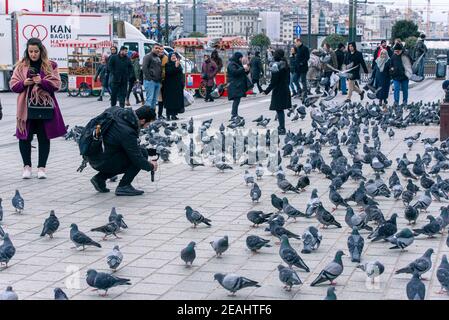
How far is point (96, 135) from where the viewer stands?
965cm

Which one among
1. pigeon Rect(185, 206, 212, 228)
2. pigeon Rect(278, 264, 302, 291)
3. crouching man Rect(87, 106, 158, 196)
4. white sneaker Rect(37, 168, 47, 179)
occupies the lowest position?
white sneaker Rect(37, 168, 47, 179)

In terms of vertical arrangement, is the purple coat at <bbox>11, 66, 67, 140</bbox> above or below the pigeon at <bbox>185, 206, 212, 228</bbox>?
above

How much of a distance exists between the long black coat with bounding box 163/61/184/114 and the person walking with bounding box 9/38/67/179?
268 inches

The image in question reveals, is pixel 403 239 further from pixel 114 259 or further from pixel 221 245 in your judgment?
pixel 114 259

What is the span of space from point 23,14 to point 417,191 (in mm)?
22049

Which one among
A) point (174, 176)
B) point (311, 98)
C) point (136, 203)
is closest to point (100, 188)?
point (136, 203)

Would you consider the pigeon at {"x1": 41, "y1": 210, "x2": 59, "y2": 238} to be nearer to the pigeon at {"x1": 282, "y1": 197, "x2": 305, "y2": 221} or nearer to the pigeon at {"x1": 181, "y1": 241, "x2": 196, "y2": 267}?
the pigeon at {"x1": 181, "y1": 241, "x2": 196, "y2": 267}

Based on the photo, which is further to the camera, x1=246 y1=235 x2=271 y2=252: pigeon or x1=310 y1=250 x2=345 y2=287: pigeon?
x1=246 y1=235 x2=271 y2=252: pigeon

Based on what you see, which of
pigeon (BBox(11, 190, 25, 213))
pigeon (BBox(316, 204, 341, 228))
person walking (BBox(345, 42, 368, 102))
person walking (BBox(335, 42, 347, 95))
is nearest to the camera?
pigeon (BBox(316, 204, 341, 228))

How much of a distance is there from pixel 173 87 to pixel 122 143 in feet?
25.8

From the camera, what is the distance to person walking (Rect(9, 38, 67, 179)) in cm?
1038

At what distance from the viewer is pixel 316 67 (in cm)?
2622

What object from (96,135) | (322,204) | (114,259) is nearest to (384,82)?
(322,204)

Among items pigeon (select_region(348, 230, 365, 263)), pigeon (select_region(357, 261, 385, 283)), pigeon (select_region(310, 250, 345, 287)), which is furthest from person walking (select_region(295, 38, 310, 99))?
pigeon (select_region(310, 250, 345, 287))
